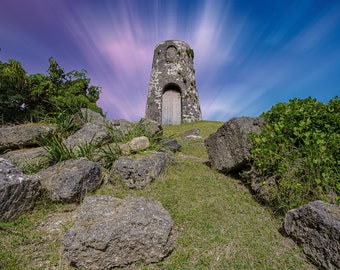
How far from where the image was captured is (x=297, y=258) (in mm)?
2150

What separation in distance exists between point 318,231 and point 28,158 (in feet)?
16.2

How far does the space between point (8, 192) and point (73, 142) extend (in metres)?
1.99

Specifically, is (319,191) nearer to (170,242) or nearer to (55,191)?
(170,242)

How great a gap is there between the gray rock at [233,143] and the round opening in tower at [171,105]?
A: 1098 cm

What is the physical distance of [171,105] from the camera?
15539 mm

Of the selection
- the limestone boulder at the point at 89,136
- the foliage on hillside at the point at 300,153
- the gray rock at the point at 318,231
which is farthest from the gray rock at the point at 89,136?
the gray rock at the point at 318,231

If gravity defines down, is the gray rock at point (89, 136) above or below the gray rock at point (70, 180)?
above

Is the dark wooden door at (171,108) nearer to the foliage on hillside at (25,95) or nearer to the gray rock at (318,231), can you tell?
the foliage on hillside at (25,95)

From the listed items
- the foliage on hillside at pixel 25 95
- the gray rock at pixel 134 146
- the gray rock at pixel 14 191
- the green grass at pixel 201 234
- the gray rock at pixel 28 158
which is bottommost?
the green grass at pixel 201 234

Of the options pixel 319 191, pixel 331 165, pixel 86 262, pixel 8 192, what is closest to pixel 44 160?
pixel 8 192

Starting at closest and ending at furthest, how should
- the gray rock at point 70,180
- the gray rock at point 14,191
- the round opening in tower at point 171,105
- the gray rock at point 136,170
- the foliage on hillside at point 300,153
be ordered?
the gray rock at point 14,191
the foliage on hillside at point 300,153
the gray rock at point 70,180
the gray rock at point 136,170
the round opening in tower at point 171,105

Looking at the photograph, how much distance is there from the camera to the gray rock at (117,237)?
198 centimetres

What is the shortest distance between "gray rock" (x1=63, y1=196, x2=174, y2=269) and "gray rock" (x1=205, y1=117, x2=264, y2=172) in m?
2.15

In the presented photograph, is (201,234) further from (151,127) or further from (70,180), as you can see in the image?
(151,127)
